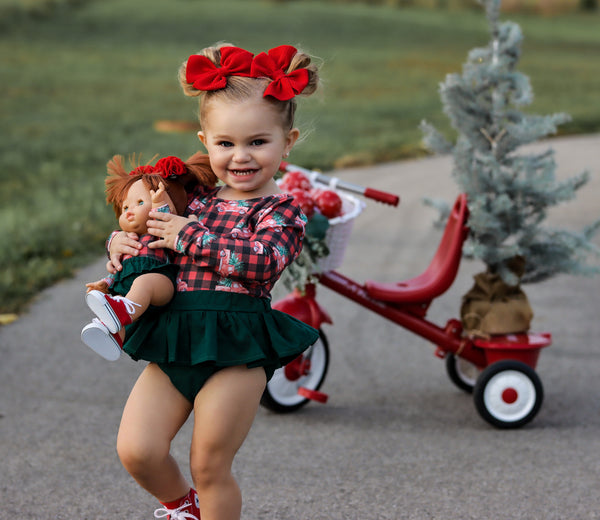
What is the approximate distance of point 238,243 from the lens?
224cm

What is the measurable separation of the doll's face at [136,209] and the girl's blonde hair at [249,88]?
27cm

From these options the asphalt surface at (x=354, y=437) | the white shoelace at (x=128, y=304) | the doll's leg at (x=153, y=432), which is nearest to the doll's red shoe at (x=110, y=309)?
the white shoelace at (x=128, y=304)

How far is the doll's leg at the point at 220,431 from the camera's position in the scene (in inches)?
89.7

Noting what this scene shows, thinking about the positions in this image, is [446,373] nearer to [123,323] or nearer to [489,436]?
[489,436]

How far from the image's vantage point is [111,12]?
29.8 meters

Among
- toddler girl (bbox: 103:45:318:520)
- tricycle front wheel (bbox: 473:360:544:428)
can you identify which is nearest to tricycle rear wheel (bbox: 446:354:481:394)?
tricycle front wheel (bbox: 473:360:544:428)

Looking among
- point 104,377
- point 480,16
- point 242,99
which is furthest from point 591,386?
point 480,16

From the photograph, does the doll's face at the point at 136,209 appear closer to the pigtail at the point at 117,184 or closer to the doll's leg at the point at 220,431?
the pigtail at the point at 117,184

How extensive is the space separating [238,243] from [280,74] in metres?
0.53

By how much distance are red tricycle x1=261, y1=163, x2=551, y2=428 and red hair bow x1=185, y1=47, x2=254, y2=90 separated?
4.41 ft

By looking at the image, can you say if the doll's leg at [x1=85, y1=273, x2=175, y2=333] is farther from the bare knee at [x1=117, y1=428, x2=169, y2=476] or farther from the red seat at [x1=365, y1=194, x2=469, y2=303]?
the red seat at [x1=365, y1=194, x2=469, y2=303]

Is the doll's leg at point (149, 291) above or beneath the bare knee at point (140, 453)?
above

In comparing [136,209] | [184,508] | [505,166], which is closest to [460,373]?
[505,166]

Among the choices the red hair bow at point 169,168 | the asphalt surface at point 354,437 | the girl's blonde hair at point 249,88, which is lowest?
the asphalt surface at point 354,437
